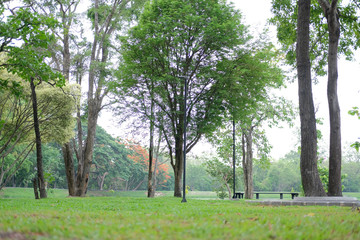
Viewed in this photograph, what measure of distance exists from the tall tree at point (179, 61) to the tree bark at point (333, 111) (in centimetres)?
535

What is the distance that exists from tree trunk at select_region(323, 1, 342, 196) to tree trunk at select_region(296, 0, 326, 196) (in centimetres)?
87

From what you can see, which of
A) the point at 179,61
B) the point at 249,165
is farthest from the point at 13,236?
the point at 249,165

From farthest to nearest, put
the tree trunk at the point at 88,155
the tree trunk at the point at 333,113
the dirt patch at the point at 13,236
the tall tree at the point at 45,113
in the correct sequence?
the tree trunk at the point at 88,155 → the tall tree at the point at 45,113 → the tree trunk at the point at 333,113 → the dirt patch at the point at 13,236

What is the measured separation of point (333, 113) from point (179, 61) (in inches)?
354

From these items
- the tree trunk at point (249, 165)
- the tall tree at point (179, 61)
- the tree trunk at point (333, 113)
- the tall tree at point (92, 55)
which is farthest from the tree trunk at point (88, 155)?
the tree trunk at point (333, 113)

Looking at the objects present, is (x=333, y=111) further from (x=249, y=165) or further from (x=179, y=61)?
(x=249, y=165)

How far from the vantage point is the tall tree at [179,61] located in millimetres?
17625

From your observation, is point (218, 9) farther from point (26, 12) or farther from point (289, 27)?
point (26, 12)

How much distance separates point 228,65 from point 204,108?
274 cm

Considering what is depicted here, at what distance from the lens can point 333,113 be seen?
1291 centimetres

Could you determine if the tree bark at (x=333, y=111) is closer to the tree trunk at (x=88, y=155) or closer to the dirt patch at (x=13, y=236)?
the dirt patch at (x=13, y=236)

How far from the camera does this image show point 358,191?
194ft

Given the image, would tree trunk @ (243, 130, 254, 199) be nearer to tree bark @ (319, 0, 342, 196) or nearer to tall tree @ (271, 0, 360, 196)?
tall tree @ (271, 0, 360, 196)

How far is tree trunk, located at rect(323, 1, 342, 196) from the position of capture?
41.9 ft
